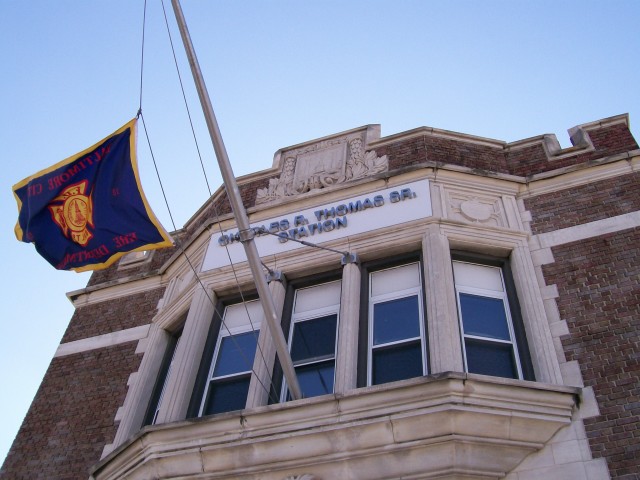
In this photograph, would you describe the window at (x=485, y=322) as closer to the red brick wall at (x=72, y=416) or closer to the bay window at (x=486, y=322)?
the bay window at (x=486, y=322)

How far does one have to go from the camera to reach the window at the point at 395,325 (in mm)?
8883

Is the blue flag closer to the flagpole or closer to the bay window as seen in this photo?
the flagpole

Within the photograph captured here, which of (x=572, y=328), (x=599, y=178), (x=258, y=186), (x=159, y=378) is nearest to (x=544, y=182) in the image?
(x=599, y=178)

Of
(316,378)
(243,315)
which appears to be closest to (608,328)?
(316,378)

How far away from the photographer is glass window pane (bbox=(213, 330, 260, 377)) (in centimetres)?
998

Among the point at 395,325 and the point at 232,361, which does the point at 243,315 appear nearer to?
the point at 232,361

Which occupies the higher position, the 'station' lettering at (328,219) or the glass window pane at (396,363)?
the 'station' lettering at (328,219)

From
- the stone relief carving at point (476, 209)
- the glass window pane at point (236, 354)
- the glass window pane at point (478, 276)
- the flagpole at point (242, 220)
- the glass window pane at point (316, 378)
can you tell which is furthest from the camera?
the stone relief carving at point (476, 209)

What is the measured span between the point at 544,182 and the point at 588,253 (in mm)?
1738

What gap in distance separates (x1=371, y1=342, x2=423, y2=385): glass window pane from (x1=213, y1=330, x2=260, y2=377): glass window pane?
71.3 inches

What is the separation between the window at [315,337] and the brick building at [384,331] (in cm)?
3

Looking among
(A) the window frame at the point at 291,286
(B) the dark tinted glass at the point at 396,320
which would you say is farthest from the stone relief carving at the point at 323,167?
(B) the dark tinted glass at the point at 396,320

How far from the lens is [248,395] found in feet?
29.6

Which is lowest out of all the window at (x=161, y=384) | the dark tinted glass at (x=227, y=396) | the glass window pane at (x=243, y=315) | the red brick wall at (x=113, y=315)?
the dark tinted glass at (x=227, y=396)
